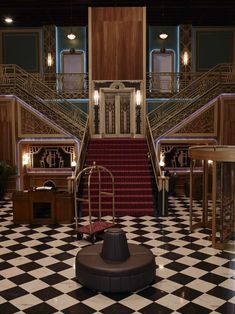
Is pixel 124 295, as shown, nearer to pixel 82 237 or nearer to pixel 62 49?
pixel 82 237

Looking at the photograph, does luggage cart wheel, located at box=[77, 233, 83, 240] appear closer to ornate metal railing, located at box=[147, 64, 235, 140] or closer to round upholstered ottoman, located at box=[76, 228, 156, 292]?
round upholstered ottoman, located at box=[76, 228, 156, 292]

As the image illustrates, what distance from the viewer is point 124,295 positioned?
5.45 m

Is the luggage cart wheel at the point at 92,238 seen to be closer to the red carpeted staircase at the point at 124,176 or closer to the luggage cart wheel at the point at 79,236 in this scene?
the luggage cart wheel at the point at 79,236

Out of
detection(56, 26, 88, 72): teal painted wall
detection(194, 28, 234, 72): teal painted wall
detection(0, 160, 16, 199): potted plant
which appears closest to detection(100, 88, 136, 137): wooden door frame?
detection(56, 26, 88, 72): teal painted wall

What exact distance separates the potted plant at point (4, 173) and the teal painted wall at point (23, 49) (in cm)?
588

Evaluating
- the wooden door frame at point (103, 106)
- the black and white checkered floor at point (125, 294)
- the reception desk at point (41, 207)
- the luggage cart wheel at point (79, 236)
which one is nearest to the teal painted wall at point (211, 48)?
the wooden door frame at point (103, 106)

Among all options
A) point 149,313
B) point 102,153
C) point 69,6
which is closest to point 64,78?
point 69,6

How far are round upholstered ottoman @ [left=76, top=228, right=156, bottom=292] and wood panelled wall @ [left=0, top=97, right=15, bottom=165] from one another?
7.74 m

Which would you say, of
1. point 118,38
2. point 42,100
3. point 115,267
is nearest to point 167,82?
point 118,38

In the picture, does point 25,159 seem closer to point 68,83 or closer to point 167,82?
point 68,83

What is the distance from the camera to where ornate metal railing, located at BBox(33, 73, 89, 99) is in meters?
16.0

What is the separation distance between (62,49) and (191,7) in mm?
5631

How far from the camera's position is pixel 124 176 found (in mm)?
11281

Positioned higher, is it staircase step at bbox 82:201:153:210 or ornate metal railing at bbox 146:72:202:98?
ornate metal railing at bbox 146:72:202:98
